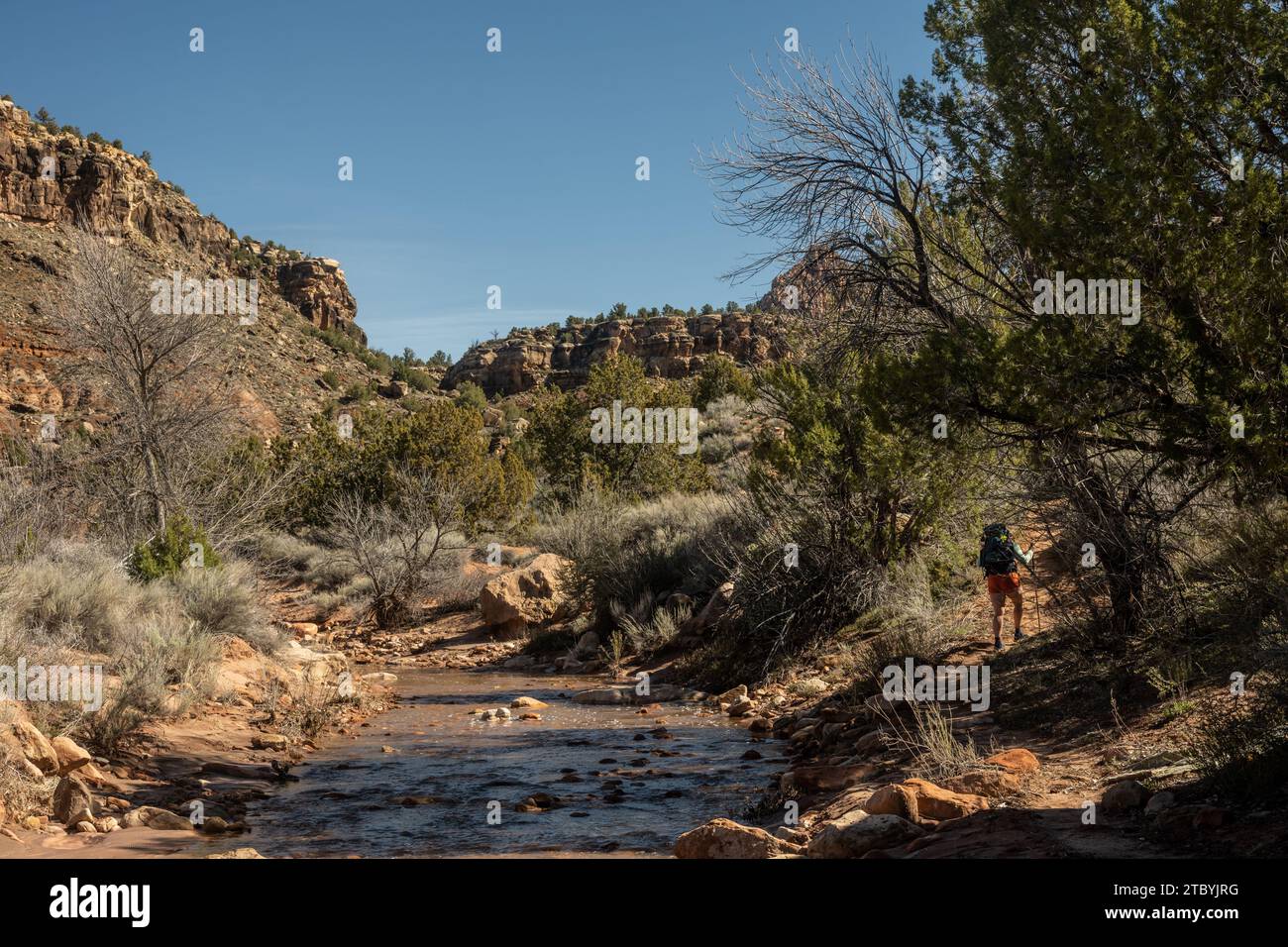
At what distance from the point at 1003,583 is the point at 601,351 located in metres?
66.6

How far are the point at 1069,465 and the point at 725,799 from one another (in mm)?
4104

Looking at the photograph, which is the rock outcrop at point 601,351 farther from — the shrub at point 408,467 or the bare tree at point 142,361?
the bare tree at point 142,361

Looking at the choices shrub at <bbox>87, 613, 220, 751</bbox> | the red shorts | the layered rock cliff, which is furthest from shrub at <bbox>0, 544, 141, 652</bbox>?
the layered rock cliff

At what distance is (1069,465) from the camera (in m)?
8.33

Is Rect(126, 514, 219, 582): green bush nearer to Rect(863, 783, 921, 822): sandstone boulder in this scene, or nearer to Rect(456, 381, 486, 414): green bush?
Rect(863, 783, 921, 822): sandstone boulder

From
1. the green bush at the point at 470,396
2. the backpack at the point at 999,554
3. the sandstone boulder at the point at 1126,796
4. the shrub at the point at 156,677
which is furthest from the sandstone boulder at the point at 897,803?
the green bush at the point at 470,396

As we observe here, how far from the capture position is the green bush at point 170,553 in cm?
1412

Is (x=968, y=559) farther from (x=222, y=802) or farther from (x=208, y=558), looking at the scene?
(x=208, y=558)

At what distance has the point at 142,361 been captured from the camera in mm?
16781

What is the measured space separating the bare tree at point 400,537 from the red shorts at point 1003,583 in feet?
46.4

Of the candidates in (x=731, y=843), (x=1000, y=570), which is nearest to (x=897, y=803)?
(x=731, y=843)

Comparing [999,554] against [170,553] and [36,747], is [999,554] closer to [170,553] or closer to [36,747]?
[36,747]

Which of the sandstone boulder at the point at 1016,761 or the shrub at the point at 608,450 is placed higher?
the shrub at the point at 608,450
